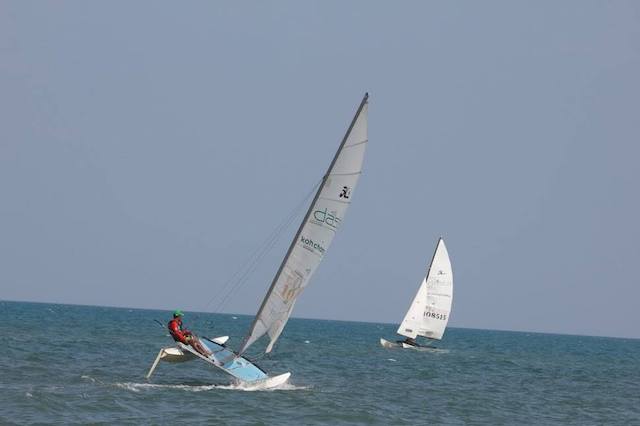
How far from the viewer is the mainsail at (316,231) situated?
95.7 ft

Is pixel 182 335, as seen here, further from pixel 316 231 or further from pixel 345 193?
pixel 345 193

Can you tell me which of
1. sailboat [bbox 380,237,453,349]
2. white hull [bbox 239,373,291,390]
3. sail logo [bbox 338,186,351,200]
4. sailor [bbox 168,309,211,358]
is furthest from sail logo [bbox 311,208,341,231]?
sailboat [bbox 380,237,453,349]

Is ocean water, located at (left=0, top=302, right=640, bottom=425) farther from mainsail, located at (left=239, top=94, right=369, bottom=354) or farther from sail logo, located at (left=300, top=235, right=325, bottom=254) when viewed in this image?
sail logo, located at (left=300, top=235, right=325, bottom=254)

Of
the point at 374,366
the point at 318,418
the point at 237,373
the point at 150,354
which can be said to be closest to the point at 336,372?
the point at 374,366

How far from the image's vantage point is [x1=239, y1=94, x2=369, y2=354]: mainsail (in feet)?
95.7

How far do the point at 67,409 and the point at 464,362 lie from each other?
39112mm

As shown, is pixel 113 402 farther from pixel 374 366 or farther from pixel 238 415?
pixel 374 366

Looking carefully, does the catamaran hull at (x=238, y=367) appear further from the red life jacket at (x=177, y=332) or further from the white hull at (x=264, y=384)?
the red life jacket at (x=177, y=332)

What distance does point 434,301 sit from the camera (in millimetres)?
67375

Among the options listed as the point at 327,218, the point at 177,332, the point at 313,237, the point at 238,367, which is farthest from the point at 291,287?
the point at 238,367

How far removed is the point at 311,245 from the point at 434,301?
3810 cm

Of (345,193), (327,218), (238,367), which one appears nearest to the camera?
(345,193)

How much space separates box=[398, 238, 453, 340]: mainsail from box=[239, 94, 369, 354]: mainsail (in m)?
36.7

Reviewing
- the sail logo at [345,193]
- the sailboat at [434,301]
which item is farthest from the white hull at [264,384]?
the sailboat at [434,301]
